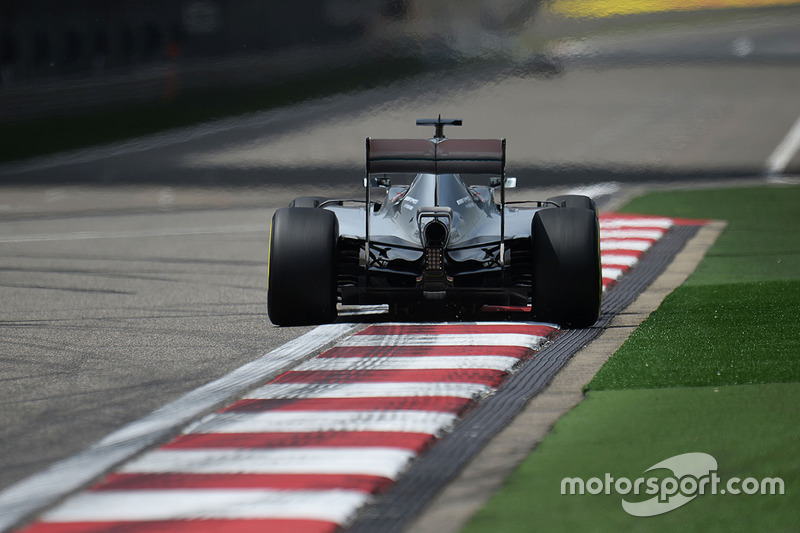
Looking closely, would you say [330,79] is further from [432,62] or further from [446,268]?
[446,268]

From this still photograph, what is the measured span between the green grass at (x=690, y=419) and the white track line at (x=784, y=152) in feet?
37.8

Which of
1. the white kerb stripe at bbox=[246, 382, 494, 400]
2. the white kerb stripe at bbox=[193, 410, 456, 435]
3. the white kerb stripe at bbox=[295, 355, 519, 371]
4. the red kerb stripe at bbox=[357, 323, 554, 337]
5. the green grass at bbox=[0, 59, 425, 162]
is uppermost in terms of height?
the green grass at bbox=[0, 59, 425, 162]

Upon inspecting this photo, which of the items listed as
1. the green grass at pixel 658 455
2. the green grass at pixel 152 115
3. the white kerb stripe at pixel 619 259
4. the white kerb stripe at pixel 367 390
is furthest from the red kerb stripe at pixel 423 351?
the green grass at pixel 152 115

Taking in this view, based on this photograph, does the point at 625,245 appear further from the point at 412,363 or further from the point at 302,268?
the point at 412,363

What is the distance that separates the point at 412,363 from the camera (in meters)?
7.44

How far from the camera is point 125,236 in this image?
1430 centimetres

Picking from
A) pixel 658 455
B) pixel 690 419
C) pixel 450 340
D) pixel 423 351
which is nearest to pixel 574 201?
pixel 450 340

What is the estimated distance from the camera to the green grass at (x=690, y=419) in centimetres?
472

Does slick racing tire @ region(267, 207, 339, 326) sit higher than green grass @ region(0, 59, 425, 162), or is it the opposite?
green grass @ region(0, 59, 425, 162)

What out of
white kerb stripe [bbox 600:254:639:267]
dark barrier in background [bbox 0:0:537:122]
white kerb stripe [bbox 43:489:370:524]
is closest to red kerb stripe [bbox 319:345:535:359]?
white kerb stripe [bbox 43:489:370:524]

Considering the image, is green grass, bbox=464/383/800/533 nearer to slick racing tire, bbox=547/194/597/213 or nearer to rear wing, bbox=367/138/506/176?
rear wing, bbox=367/138/506/176

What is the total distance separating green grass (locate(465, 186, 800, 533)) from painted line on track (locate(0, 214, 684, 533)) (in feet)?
1.76

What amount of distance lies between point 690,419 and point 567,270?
2570mm

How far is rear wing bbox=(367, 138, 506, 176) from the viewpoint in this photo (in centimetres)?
885
